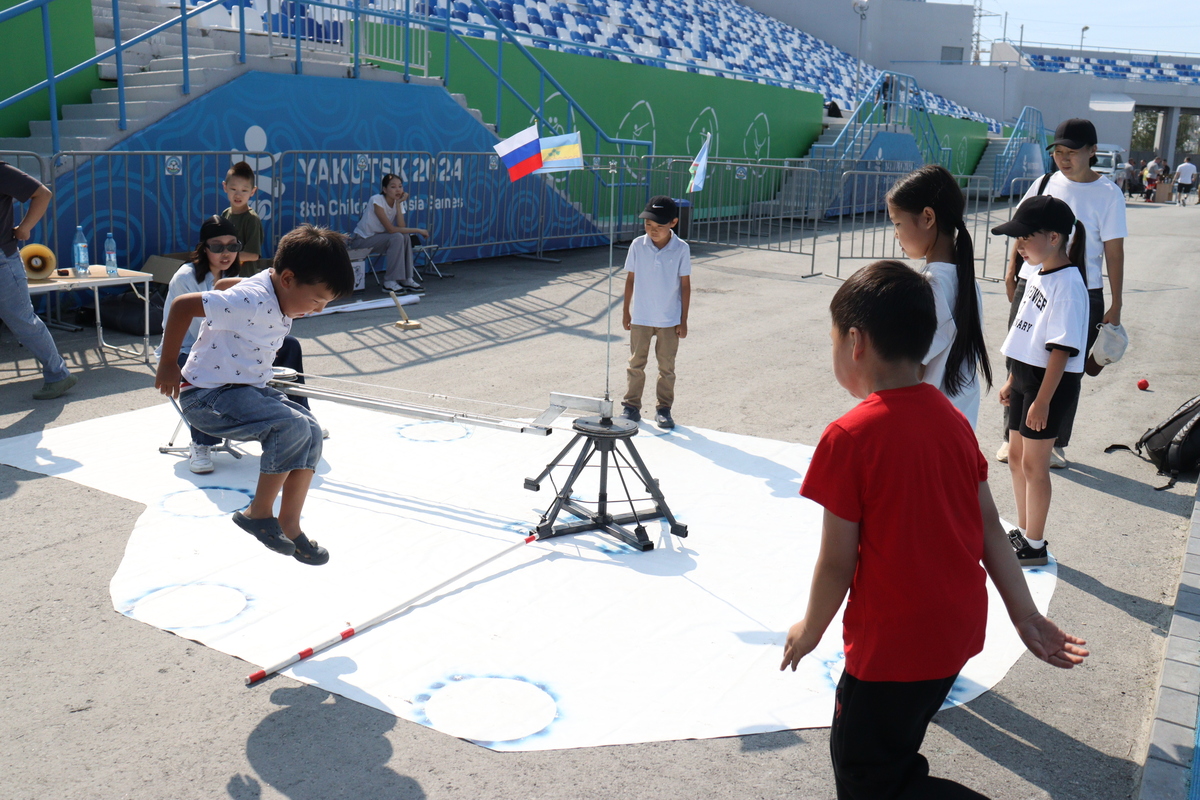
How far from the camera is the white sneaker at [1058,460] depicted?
6.29 meters

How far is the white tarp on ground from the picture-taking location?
11.3 ft

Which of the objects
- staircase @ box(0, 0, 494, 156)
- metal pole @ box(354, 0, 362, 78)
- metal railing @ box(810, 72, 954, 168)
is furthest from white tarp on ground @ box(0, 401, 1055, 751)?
metal railing @ box(810, 72, 954, 168)

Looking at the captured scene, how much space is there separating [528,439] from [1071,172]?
373 cm

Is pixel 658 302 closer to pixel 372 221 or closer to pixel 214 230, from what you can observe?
pixel 214 230

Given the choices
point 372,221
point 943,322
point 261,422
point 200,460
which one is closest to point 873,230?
point 372,221

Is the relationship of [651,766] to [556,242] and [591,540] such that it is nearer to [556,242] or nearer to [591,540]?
[591,540]

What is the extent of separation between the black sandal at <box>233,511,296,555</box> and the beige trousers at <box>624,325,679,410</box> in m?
3.49

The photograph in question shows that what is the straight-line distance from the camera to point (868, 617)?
2174mm

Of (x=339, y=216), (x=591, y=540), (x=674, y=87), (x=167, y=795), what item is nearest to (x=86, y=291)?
(x=339, y=216)

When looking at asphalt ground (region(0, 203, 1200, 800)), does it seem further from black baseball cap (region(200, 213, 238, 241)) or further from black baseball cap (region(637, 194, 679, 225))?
black baseball cap (region(637, 194, 679, 225))

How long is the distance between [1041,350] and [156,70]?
440 inches

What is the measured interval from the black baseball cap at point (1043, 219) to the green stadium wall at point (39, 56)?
968 cm

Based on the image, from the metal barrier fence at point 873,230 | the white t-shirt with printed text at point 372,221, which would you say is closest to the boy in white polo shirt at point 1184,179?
the metal barrier fence at point 873,230

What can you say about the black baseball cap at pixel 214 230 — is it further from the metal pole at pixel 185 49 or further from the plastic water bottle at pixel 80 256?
the metal pole at pixel 185 49
